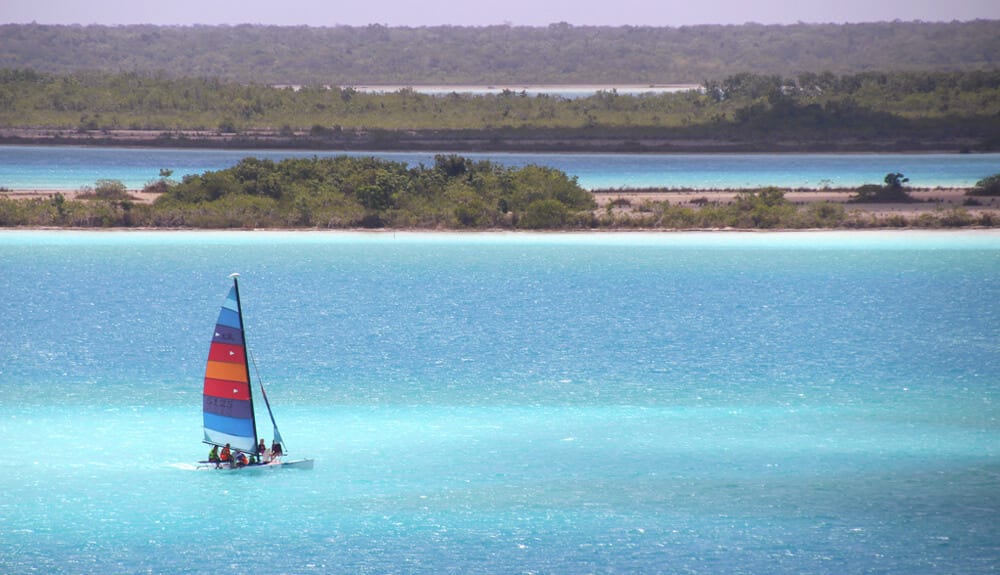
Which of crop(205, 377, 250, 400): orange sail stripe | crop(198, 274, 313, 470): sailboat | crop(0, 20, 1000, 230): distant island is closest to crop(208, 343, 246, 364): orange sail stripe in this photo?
crop(198, 274, 313, 470): sailboat

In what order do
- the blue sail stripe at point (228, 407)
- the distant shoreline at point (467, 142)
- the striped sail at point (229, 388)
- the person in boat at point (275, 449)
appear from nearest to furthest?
1. the striped sail at point (229, 388)
2. the blue sail stripe at point (228, 407)
3. the person in boat at point (275, 449)
4. the distant shoreline at point (467, 142)

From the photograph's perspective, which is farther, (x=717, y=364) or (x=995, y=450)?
(x=717, y=364)

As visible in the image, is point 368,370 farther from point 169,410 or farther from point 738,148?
point 738,148

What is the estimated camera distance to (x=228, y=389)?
18094 millimetres

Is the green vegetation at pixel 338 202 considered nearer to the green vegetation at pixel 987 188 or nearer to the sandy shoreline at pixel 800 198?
the sandy shoreline at pixel 800 198

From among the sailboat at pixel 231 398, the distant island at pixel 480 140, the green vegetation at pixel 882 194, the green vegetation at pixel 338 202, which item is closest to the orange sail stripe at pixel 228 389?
the sailboat at pixel 231 398

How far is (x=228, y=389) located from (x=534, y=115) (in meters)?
99.2

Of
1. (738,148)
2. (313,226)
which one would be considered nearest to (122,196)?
(313,226)

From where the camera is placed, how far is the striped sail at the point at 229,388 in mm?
17812

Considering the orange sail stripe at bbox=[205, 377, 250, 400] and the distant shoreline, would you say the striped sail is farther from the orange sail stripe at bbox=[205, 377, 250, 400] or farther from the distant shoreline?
the distant shoreline

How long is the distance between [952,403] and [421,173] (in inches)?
1311

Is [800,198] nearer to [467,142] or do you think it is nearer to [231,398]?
[231,398]

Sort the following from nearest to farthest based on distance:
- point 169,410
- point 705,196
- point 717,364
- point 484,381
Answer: point 169,410, point 484,381, point 717,364, point 705,196

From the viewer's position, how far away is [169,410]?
2252 cm
